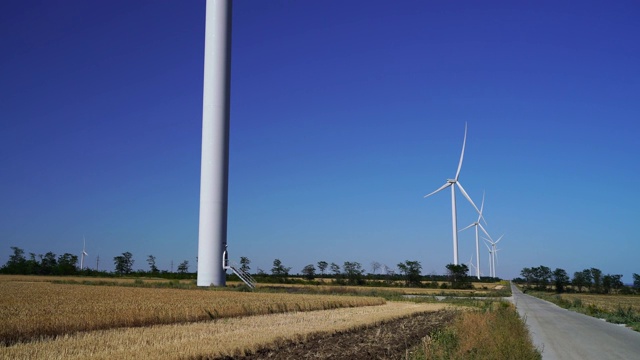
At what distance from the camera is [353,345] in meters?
21.3

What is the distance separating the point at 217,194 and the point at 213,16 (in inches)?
840

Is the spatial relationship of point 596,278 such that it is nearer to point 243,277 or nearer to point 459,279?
point 459,279

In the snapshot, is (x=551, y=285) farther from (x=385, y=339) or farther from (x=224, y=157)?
(x=385, y=339)

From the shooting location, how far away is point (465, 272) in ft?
456

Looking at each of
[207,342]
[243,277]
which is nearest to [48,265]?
[243,277]

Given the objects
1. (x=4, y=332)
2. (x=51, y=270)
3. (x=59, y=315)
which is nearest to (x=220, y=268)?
(x=59, y=315)

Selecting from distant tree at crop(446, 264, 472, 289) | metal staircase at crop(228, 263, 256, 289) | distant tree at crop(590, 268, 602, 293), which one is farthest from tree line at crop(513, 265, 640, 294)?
metal staircase at crop(228, 263, 256, 289)

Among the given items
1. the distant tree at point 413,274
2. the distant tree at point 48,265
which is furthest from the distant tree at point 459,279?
the distant tree at point 48,265

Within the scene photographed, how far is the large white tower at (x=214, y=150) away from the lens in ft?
214

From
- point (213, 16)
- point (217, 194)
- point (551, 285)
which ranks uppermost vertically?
point (213, 16)

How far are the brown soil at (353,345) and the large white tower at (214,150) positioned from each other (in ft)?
129

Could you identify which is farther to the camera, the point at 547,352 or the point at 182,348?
the point at 547,352

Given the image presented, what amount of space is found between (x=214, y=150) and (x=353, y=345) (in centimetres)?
4729

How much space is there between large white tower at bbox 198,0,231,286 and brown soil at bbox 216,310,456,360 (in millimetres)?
39295
